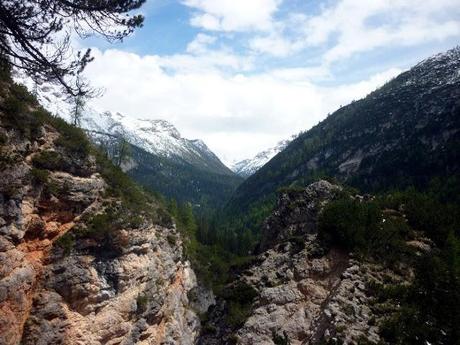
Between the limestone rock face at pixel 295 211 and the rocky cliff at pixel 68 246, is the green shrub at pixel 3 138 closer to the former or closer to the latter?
the rocky cliff at pixel 68 246

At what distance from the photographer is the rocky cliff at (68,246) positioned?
35.3 m

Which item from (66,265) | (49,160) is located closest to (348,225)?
(66,265)

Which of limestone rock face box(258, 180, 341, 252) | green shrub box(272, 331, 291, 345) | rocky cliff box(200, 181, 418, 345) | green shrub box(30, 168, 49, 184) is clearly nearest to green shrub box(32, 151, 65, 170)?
green shrub box(30, 168, 49, 184)

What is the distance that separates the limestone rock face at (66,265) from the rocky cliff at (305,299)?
42.7 ft

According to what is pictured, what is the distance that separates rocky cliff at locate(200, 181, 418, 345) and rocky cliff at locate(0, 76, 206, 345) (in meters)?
13.1

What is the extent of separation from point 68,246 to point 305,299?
2113 centimetres

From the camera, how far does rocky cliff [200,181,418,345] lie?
25109 millimetres

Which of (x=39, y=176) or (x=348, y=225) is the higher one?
(x=39, y=176)

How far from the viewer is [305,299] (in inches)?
1146

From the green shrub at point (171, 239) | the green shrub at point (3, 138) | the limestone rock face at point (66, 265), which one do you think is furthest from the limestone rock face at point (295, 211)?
the green shrub at point (3, 138)

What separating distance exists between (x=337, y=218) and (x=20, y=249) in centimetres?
2421

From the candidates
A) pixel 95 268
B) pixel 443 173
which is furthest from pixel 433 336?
pixel 443 173

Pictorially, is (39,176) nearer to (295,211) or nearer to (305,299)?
(305,299)

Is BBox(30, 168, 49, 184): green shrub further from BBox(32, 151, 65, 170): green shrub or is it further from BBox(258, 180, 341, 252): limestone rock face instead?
BBox(258, 180, 341, 252): limestone rock face
